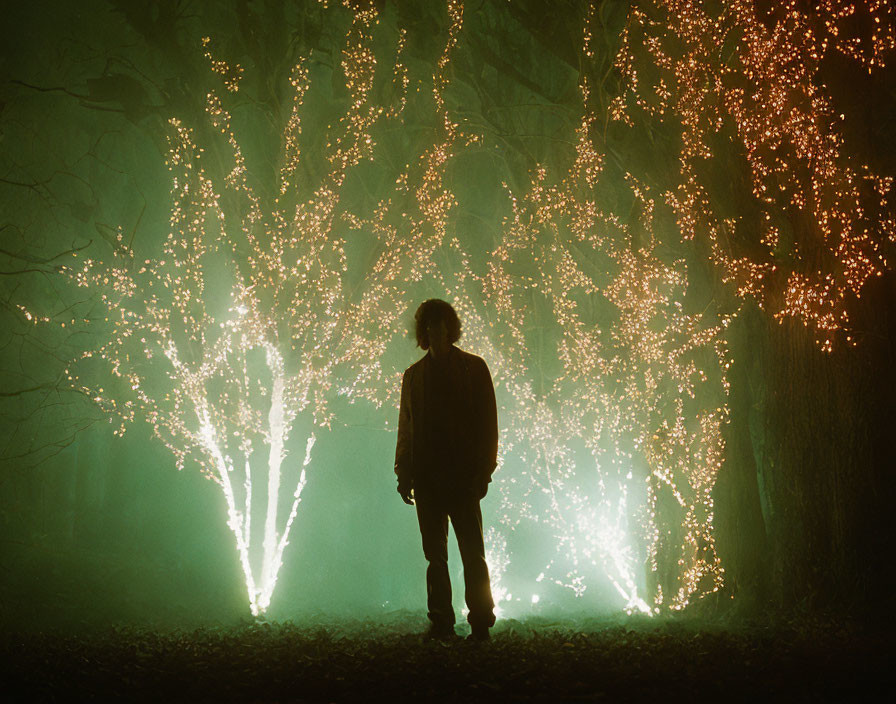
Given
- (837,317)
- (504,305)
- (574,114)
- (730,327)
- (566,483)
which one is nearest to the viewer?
(837,317)

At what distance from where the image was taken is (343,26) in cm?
876

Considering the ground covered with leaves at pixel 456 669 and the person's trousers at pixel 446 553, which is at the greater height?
the person's trousers at pixel 446 553

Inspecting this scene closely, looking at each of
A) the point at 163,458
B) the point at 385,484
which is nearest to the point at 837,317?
the point at 385,484

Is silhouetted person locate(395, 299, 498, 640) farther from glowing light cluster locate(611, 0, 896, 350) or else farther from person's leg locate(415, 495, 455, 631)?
glowing light cluster locate(611, 0, 896, 350)

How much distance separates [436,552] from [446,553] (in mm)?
148

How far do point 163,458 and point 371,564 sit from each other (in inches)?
173

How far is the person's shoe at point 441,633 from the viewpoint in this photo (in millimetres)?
4058

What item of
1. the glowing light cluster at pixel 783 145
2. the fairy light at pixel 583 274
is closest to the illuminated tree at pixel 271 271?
the fairy light at pixel 583 274

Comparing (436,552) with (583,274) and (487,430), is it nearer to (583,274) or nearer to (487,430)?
(487,430)

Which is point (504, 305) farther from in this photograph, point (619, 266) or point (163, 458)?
point (163, 458)

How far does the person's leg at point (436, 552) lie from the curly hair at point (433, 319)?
0.95 meters

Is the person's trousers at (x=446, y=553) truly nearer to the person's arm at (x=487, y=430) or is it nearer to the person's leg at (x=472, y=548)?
the person's leg at (x=472, y=548)

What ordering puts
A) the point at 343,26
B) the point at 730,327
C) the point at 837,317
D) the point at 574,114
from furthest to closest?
the point at 343,26, the point at 574,114, the point at 730,327, the point at 837,317

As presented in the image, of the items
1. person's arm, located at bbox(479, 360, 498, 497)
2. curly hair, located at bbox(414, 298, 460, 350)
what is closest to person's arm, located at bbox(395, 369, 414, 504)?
curly hair, located at bbox(414, 298, 460, 350)
